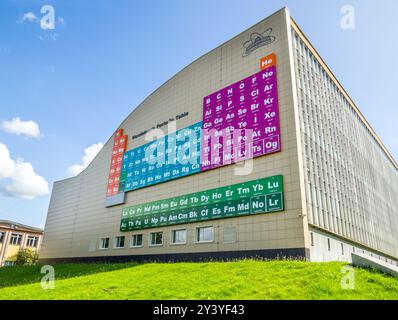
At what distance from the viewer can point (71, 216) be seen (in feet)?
134

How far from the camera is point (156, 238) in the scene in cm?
2828

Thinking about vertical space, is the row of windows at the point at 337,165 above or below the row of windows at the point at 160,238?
above

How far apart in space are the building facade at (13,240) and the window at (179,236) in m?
55.9

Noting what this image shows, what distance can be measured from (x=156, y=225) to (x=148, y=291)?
15.6 meters

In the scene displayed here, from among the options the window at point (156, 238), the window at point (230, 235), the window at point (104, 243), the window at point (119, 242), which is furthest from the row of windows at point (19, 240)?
the window at point (230, 235)

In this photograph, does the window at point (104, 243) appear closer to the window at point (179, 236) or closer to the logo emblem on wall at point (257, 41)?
the window at point (179, 236)

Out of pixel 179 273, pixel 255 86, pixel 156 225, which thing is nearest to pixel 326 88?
pixel 255 86

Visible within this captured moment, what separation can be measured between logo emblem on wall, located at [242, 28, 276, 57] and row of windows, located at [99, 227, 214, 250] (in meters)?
16.0

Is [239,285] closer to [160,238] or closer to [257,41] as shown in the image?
[160,238]

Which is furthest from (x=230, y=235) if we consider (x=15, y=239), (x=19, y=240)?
(x=19, y=240)

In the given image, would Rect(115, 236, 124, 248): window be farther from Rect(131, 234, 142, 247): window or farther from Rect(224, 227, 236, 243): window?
Rect(224, 227, 236, 243): window

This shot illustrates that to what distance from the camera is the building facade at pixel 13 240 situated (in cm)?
6581

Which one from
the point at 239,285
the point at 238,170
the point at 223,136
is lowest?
the point at 239,285

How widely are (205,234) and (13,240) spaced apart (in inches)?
2442
